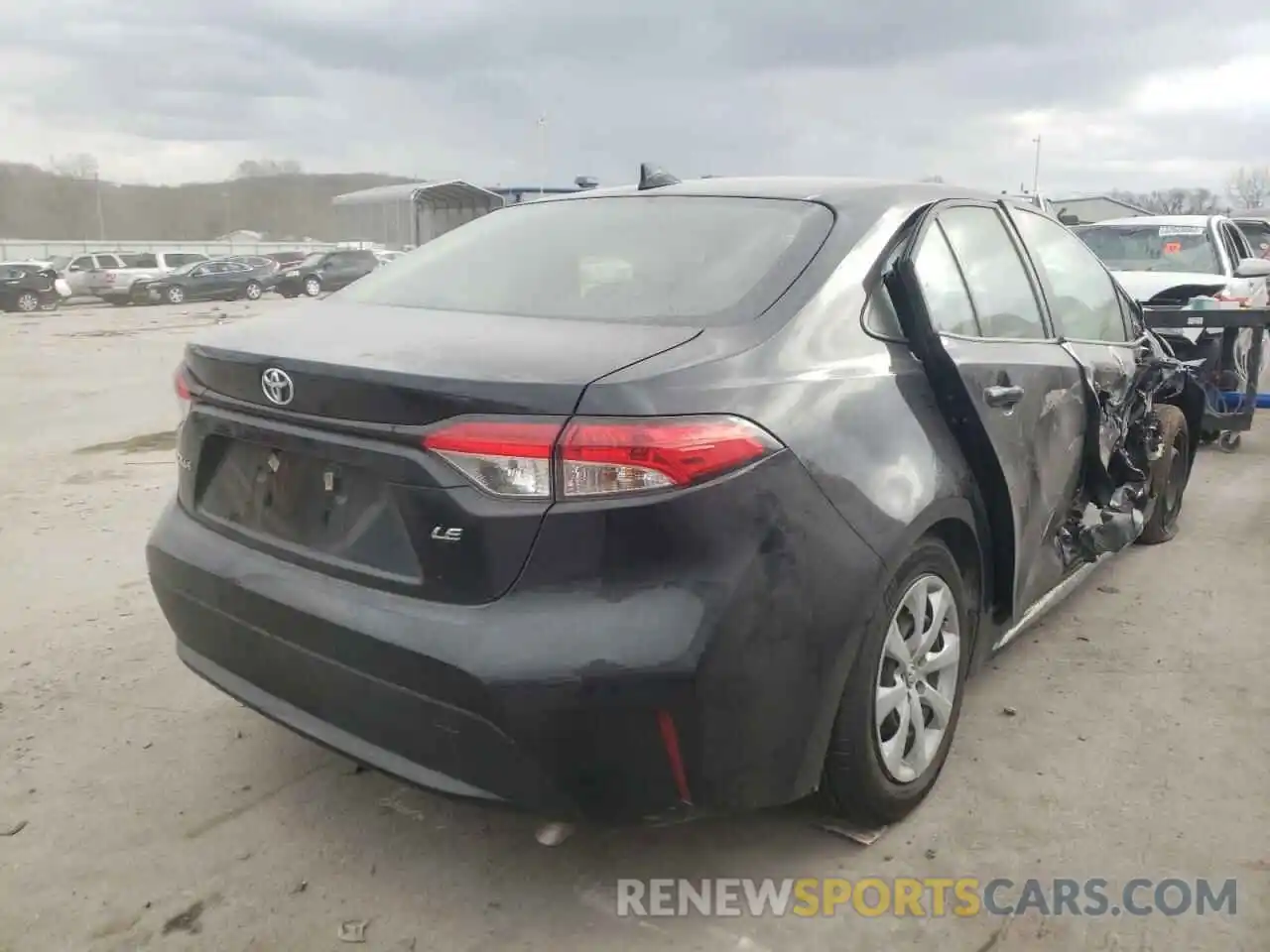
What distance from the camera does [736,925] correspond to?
2434 millimetres

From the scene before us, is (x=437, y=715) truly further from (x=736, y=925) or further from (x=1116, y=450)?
(x=1116, y=450)

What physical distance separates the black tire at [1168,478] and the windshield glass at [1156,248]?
4490 millimetres

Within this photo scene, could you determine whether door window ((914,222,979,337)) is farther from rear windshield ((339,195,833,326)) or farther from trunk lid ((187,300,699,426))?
trunk lid ((187,300,699,426))

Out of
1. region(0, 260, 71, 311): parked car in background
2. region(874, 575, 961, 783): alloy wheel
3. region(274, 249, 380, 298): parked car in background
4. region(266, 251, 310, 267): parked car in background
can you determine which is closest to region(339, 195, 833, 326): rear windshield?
region(874, 575, 961, 783): alloy wheel

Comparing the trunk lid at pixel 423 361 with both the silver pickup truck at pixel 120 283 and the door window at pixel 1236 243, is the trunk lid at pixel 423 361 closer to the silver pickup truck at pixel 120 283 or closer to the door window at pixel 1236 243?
the door window at pixel 1236 243

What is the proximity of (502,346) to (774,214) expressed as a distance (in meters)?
0.98

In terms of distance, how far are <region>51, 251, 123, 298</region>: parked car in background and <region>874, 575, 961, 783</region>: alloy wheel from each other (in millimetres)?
32852

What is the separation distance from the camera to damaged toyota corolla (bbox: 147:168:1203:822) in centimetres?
209

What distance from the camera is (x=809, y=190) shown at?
3.05m

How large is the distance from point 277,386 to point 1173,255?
9.30m

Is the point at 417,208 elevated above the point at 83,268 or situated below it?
above

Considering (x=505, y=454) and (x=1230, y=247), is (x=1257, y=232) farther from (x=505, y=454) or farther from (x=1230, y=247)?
(x=505, y=454)

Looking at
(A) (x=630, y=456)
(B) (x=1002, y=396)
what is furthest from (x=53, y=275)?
(A) (x=630, y=456)

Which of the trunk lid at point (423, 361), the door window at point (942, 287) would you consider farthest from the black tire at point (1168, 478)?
the trunk lid at point (423, 361)
